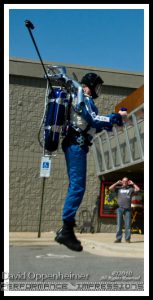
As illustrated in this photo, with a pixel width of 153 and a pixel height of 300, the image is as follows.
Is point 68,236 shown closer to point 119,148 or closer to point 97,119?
point 97,119

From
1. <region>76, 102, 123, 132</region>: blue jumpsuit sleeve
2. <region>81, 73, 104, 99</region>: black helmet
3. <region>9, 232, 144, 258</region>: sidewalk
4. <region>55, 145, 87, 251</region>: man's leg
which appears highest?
<region>81, 73, 104, 99</region>: black helmet

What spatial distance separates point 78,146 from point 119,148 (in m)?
8.26

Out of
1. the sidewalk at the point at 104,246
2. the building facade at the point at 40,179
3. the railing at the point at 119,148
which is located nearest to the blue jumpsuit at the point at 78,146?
the sidewalk at the point at 104,246

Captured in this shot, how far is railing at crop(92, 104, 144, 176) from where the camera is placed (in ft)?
27.8

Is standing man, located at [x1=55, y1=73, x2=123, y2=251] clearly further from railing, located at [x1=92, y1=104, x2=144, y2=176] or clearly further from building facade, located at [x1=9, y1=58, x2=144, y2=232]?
building facade, located at [x1=9, y1=58, x2=144, y2=232]

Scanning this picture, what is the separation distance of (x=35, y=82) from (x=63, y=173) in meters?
4.06

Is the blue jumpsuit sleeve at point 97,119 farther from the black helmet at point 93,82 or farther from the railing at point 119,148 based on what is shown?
the railing at point 119,148

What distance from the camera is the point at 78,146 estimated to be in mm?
1860

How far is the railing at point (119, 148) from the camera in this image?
848cm

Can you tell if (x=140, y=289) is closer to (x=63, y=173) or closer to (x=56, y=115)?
(x=56, y=115)

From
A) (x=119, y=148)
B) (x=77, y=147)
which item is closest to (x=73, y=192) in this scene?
(x=77, y=147)

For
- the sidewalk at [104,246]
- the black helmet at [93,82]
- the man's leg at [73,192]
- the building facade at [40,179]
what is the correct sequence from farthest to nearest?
the building facade at [40,179], the sidewalk at [104,246], the black helmet at [93,82], the man's leg at [73,192]

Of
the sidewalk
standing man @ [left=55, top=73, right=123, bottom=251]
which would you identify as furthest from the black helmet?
the sidewalk

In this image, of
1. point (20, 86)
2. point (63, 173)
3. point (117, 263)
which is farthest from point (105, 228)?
point (117, 263)
